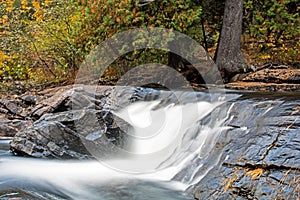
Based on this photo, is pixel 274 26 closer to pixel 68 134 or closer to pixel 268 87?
pixel 268 87

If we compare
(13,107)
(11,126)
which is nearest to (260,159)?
(11,126)

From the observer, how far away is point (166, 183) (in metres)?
4.48

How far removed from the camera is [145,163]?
211 inches

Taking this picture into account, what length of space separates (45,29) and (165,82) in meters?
4.10

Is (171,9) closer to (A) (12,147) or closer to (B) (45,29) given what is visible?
(B) (45,29)

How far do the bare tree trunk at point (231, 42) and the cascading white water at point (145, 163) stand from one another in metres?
3.93

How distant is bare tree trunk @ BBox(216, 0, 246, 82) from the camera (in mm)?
9836

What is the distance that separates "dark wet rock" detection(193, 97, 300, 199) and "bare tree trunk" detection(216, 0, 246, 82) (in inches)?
Answer: 206

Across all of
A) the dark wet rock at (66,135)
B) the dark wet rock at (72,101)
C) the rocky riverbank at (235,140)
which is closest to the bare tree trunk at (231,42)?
the rocky riverbank at (235,140)

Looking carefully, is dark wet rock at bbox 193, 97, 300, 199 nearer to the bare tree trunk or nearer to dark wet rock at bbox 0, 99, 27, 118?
the bare tree trunk

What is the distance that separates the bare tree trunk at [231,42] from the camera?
9.84 metres

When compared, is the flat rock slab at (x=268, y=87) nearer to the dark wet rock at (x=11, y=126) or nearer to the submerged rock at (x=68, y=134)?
the submerged rock at (x=68, y=134)

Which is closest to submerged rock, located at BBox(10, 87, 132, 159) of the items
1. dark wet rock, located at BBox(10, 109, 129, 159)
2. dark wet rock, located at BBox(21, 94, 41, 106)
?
dark wet rock, located at BBox(10, 109, 129, 159)

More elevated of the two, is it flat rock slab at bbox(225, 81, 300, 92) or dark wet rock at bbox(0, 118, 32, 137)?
flat rock slab at bbox(225, 81, 300, 92)
